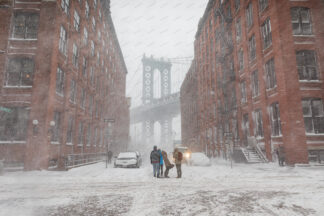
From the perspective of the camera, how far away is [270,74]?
18938mm

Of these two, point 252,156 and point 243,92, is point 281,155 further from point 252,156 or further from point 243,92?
point 243,92

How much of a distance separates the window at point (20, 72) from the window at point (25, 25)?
1.79 m

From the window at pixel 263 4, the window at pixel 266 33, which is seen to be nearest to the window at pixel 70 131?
the window at pixel 266 33

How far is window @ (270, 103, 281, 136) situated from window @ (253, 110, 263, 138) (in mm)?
2015

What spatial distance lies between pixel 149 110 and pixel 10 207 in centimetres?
8405

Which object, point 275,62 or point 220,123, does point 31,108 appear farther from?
point 220,123

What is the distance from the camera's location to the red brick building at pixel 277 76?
16.2 meters

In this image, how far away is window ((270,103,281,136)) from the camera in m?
17.8

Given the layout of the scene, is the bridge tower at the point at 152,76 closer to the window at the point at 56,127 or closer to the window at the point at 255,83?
the window at the point at 255,83

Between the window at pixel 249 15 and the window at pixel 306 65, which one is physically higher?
the window at pixel 249 15

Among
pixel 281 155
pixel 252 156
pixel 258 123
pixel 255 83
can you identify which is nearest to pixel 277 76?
pixel 255 83

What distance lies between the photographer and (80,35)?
2311 cm

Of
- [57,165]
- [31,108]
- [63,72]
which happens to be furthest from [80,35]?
[57,165]

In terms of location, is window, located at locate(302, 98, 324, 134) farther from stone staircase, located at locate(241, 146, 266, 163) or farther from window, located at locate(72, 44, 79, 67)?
window, located at locate(72, 44, 79, 67)
